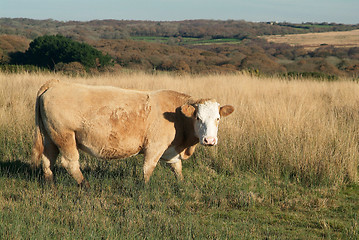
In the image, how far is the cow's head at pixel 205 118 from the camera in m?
5.00

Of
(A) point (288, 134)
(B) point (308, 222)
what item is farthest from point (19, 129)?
(B) point (308, 222)

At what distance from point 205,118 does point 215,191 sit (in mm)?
1179

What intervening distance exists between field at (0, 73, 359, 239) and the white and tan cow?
0.53m

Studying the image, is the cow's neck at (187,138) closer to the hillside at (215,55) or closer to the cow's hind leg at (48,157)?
the cow's hind leg at (48,157)

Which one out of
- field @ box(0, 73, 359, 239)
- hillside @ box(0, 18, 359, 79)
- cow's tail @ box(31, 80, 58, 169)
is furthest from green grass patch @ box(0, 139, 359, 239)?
hillside @ box(0, 18, 359, 79)

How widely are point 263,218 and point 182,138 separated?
5.13 feet

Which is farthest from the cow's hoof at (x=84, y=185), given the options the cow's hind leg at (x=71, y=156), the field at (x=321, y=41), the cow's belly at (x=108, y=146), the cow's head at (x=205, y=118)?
the field at (x=321, y=41)

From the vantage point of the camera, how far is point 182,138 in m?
5.59

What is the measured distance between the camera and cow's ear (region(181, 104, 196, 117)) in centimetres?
517

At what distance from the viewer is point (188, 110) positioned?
521 centimetres

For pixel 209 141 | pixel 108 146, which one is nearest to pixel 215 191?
pixel 209 141

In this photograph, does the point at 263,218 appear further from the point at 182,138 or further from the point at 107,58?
the point at 107,58

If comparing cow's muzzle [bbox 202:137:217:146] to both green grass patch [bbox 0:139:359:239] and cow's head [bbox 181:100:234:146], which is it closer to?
cow's head [bbox 181:100:234:146]

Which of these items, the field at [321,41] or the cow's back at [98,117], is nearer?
the cow's back at [98,117]
